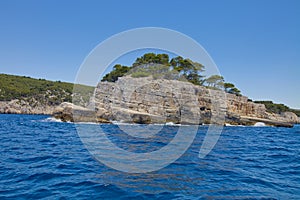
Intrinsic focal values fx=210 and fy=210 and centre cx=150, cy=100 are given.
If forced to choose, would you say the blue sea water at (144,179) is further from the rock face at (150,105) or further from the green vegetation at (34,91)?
the green vegetation at (34,91)

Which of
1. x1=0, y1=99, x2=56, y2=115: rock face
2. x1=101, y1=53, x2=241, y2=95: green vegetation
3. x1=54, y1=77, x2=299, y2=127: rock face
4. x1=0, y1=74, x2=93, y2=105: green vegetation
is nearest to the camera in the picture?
x1=54, y1=77, x2=299, y2=127: rock face

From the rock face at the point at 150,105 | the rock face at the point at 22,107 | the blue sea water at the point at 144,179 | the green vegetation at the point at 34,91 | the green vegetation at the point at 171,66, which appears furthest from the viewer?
the green vegetation at the point at 34,91

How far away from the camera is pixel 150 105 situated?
3741 cm

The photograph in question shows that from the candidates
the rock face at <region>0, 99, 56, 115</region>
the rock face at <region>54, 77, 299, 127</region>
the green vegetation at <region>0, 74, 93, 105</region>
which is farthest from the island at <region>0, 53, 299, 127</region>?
the green vegetation at <region>0, 74, 93, 105</region>

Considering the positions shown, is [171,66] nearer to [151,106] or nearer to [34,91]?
[151,106]

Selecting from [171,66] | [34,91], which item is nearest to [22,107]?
[34,91]

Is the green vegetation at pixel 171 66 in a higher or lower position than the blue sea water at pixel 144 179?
higher

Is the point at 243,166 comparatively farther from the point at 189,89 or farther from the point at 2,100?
the point at 2,100

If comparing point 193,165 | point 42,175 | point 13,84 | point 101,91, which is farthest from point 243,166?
point 13,84

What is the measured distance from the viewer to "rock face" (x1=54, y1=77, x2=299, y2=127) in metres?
34.2

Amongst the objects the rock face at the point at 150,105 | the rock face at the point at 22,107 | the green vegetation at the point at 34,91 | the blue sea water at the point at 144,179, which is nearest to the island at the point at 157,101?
the rock face at the point at 150,105

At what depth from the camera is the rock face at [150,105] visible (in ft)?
112

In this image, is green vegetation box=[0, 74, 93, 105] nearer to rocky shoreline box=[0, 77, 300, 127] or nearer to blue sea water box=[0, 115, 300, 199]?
rocky shoreline box=[0, 77, 300, 127]

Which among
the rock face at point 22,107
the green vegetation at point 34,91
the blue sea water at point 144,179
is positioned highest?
the green vegetation at point 34,91
